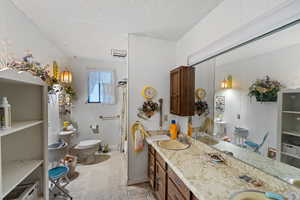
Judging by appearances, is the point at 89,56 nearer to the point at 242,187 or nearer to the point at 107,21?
the point at 107,21

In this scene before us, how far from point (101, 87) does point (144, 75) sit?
1812 mm

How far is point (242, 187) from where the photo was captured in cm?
90

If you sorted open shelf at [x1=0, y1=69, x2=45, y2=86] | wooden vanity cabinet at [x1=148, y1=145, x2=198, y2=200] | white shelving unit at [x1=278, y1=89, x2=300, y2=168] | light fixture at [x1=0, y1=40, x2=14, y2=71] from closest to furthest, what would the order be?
open shelf at [x1=0, y1=69, x2=45, y2=86] < white shelving unit at [x1=278, y1=89, x2=300, y2=168] < wooden vanity cabinet at [x1=148, y1=145, x2=198, y2=200] < light fixture at [x1=0, y1=40, x2=14, y2=71]

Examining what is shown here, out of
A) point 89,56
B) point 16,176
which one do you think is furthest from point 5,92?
point 89,56

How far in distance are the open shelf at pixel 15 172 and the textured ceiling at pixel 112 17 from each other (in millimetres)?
1645

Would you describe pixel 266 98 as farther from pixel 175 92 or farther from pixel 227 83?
pixel 175 92

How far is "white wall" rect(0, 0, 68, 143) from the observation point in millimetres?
1336

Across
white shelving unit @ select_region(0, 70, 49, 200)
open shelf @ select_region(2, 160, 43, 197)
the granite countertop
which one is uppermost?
white shelving unit @ select_region(0, 70, 49, 200)

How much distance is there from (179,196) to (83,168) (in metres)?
2.27

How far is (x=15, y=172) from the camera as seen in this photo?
96 cm

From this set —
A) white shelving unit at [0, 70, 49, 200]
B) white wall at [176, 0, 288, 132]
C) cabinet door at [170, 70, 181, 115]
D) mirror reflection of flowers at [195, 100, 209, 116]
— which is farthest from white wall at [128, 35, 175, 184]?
white shelving unit at [0, 70, 49, 200]

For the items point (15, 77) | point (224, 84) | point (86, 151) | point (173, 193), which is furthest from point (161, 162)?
point (86, 151)

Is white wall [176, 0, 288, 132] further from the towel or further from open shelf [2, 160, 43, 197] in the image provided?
open shelf [2, 160, 43, 197]

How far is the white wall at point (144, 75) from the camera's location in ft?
6.88
